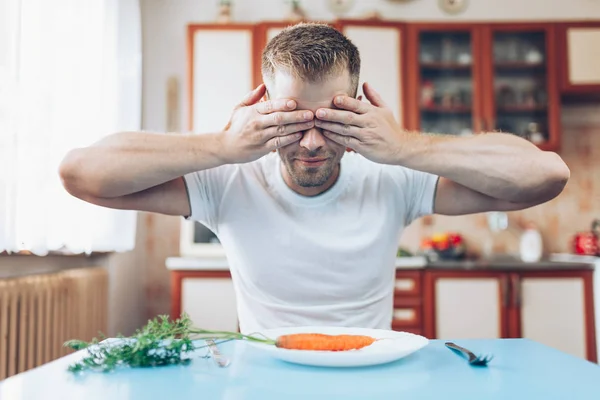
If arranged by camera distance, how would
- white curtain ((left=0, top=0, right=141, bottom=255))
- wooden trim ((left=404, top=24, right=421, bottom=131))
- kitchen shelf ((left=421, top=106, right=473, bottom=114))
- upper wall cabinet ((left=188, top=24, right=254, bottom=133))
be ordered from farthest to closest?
kitchen shelf ((left=421, top=106, right=473, bottom=114)) → wooden trim ((left=404, top=24, right=421, bottom=131)) → upper wall cabinet ((left=188, top=24, right=254, bottom=133)) → white curtain ((left=0, top=0, right=141, bottom=255))

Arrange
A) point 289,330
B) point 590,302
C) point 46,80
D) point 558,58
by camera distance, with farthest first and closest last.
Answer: point 558,58 → point 590,302 → point 46,80 → point 289,330

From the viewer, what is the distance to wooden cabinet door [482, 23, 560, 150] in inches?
145

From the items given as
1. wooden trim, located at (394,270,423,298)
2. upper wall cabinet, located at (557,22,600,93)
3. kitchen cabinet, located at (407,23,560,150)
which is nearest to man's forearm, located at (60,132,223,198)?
wooden trim, located at (394,270,423,298)

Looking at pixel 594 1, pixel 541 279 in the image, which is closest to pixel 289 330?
pixel 541 279

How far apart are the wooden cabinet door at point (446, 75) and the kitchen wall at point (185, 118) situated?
1.16 ft

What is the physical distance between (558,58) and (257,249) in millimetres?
3090

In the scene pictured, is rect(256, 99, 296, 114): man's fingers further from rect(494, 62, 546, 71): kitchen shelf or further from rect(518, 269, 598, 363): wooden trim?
rect(494, 62, 546, 71): kitchen shelf

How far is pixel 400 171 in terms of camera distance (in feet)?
5.04

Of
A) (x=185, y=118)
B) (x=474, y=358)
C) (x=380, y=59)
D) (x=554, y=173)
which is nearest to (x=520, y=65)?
(x=380, y=59)

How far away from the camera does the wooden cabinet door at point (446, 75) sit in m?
3.71

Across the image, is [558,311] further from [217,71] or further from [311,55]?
[311,55]

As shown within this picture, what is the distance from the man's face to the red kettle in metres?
2.90

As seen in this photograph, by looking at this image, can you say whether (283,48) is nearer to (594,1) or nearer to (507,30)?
(507,30)

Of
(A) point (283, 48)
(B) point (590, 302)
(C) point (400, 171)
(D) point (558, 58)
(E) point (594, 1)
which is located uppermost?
(E) point (594, 1)
